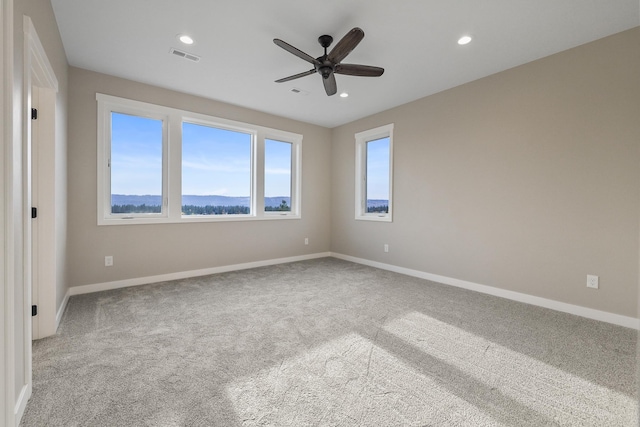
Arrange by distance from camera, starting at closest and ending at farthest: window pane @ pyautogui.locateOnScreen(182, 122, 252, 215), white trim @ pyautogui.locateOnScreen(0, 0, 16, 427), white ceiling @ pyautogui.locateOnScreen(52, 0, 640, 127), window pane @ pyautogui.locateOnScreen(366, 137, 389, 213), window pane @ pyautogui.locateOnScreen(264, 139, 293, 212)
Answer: white trim @ pyautogui.locateOnScreen(0, 0, 16, 427) < white ceiling @ pyautogui.locateOnScreen(52, 0, 640, 127) < window pane @ pyautogui.locateOnScreen(182, 122, 252, 215) < window pane @ pyautogui.locateOnScreen(366, 137, 389, 213) < window pane @ pyautogui.locateOnScreen(264, 139, 293, 212)

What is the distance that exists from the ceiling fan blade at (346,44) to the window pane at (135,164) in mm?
2812

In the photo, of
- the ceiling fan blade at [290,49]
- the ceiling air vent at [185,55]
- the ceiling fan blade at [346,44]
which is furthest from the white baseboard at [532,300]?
the ceiling air vent at [185,55]

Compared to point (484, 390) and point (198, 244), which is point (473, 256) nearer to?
point (484, 390)

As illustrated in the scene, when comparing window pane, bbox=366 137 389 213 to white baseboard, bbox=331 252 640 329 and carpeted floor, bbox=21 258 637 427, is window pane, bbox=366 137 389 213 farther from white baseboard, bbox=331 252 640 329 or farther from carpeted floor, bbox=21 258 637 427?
carpeted floor, bbox=21 258 637 427

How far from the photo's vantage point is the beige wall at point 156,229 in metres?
3.26

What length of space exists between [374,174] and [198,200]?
121 inches

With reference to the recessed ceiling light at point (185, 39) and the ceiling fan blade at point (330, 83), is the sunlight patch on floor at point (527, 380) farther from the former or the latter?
the recessed ceiling light at point (185, 39)

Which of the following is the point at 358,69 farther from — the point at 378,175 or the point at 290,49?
the point at 378,175

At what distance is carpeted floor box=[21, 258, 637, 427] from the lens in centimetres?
142

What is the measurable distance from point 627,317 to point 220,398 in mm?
3509

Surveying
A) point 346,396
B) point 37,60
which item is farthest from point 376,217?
point 37,60

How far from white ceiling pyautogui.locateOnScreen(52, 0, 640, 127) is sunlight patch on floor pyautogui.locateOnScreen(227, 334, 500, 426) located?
2.77 meters

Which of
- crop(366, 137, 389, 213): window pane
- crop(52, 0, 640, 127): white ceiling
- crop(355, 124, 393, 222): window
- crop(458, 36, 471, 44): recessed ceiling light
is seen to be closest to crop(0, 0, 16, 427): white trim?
crop(52, 0, 640, 127): white ceiling

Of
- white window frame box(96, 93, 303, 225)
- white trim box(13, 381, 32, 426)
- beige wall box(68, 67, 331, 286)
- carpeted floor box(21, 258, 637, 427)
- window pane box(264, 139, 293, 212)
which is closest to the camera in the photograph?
white trim box(13, 381, 32, 426)
